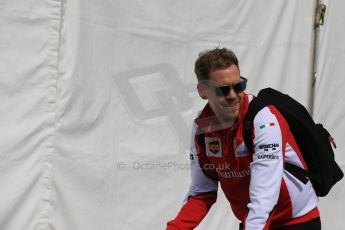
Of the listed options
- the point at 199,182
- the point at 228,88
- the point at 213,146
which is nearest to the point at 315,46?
the point at 199,182

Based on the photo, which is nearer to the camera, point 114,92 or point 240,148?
point 240,148

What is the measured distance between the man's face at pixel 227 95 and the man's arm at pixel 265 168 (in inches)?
4.0

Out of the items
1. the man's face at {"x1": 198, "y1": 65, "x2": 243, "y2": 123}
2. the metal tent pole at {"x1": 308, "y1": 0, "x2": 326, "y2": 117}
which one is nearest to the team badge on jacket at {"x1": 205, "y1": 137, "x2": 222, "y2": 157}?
the man's face at {"x1": 198, "y1": 65, "x2": 243, "y2": 123}

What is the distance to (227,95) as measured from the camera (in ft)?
6.44

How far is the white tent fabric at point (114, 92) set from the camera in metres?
3.30

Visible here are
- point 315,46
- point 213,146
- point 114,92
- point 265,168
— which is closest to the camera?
point 265,168

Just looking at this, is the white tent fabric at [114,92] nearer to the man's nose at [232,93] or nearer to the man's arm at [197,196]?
the man's arm at [197,196]

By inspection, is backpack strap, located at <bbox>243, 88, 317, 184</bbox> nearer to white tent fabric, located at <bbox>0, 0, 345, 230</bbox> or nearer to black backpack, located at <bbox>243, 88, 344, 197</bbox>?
black backpack, located at <bbox>243, 88, 344, 197</bbox>

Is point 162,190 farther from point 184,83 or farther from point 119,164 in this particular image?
point 184,83

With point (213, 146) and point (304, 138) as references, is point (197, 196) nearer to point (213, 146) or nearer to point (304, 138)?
point (213, 146)

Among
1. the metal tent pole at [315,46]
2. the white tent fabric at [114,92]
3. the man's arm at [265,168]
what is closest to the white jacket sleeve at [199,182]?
the man's arm at [265,168]

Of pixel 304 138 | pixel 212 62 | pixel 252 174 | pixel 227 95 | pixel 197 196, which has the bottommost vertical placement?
pixel 197 196

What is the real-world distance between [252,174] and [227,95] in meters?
0.29

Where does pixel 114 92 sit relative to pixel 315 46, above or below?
below
